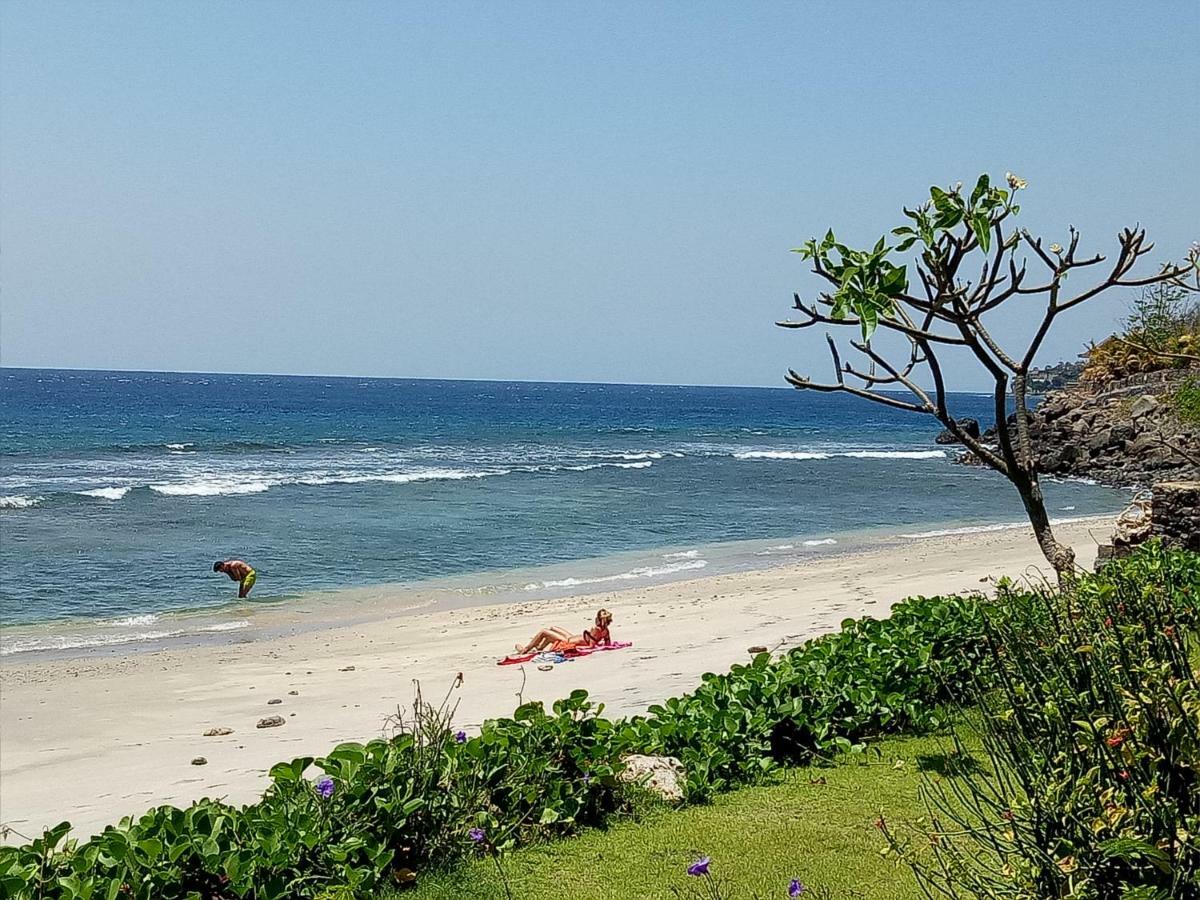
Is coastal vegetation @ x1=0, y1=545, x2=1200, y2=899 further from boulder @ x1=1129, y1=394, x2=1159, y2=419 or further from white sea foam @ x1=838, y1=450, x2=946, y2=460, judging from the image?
white sea foam @ x1=838, y1=450, x2=946, y2=460

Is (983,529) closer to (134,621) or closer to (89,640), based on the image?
(134,621)

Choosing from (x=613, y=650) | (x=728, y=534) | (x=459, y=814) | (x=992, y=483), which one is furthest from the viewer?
(x=992, y=483)

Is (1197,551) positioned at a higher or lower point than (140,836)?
higher

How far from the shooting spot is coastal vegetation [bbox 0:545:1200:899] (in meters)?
2.54

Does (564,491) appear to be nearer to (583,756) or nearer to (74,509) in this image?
(74,509)

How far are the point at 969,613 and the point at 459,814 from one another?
136 inches

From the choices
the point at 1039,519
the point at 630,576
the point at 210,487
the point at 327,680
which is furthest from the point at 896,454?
the point at 1039,519

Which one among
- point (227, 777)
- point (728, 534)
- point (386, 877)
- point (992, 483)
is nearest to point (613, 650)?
point (227, 777)

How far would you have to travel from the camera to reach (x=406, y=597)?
57.0 ft

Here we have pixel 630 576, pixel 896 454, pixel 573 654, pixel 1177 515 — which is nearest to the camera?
pixel 1177 515

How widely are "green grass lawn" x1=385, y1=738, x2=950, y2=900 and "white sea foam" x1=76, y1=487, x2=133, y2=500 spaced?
2843 cm

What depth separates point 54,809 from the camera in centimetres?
716

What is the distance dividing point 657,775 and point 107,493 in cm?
2938

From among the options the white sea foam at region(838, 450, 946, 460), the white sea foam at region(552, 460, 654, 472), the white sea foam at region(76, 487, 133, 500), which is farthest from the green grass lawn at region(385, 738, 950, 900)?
the white sea foam at region(838, 450, 946, 460)
